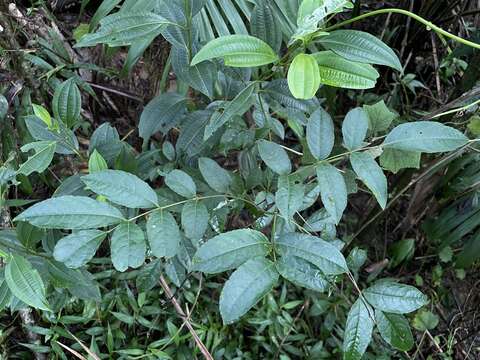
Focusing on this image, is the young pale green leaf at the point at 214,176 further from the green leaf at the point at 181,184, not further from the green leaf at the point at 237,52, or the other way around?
the green leaf at the point at 237,52

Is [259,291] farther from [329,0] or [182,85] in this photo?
[182,85]

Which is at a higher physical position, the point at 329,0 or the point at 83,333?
the point at 329,0

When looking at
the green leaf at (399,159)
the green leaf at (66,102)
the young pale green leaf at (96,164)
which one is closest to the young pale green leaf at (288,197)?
the green leaf at (399,159)

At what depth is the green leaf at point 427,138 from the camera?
0.59 m

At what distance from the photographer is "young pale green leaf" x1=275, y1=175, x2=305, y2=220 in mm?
587

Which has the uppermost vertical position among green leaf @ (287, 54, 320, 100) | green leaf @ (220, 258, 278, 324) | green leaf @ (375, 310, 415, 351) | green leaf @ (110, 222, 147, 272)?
green leaf @ (287, 54, 320, 100)

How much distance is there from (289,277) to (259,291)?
0.17ft

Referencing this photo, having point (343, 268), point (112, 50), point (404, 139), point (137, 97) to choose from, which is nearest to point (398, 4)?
point (137, 97)

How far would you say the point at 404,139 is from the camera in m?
0.61

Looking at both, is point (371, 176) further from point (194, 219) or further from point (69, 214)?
point (69, 214)

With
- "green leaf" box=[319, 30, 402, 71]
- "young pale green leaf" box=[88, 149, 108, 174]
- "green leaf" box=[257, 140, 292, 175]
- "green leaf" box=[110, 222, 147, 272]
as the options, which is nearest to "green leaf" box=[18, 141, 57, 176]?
"young pale green leaf" box=[88, 149, 108, 174]

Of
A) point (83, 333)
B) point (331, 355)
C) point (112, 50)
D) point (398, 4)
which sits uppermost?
point (112, 50)

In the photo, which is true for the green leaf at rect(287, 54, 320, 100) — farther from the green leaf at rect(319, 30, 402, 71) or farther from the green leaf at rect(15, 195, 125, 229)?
the green leaf at rect(15, 195, 125, 229)

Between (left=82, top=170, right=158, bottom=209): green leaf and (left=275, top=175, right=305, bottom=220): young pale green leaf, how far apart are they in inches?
6.0
